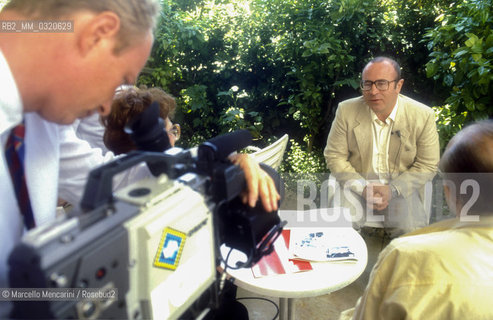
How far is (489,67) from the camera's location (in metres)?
2.41

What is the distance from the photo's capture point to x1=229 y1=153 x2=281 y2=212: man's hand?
781 millimetres

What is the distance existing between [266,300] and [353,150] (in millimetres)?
1283

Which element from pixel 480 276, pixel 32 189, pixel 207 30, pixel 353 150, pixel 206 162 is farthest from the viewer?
pixel 207 30

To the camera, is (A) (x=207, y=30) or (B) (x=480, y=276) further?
(A) (x=207, y=30)

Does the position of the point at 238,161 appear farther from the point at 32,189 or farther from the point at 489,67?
the point at 489,67

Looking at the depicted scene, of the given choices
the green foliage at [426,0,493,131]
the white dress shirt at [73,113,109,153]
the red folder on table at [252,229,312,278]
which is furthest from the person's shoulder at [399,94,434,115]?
the white dress shirt at [73,113,109,153]

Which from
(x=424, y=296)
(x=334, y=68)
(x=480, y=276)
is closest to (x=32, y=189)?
(x=424, y=296)

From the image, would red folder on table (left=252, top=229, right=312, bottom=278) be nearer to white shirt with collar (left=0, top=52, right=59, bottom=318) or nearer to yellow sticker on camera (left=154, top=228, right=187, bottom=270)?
white shirt with collar (left=0, top=52, right=59, bottom=318)

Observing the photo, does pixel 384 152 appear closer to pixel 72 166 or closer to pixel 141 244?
pixel 72 166

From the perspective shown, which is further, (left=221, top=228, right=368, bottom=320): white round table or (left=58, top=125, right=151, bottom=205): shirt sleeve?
(left=221, top=228, right=368, bottom=320): white round table

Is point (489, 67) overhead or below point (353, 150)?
overhead

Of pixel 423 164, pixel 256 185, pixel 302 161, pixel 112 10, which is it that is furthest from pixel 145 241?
pixel 302 161

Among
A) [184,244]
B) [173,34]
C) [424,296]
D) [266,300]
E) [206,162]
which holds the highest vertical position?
[173,34]

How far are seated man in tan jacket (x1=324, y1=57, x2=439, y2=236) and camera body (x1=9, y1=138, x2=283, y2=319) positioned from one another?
2.14 m
